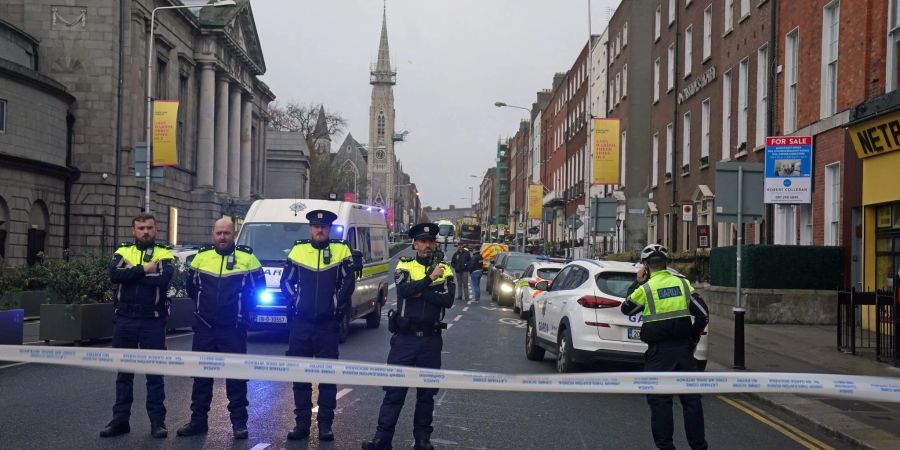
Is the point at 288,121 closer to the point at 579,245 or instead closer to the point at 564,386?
the point at 579,245

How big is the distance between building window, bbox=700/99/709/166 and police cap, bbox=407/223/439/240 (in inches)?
952

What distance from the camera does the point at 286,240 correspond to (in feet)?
51.2

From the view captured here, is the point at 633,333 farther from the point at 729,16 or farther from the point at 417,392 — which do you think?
the point at 729,16

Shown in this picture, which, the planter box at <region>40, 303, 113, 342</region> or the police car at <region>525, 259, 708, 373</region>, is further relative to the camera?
the planter box at <region>40, 303, 113, 342</region>

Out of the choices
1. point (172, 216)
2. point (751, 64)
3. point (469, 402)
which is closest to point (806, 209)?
point (751, 64)

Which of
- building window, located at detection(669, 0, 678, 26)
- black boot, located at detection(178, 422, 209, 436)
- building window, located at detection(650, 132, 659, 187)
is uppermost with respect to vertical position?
building window, located at detection(669, 0, 678, 26)

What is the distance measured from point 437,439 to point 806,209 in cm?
1676

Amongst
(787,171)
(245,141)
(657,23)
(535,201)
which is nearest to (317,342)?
(787,171)

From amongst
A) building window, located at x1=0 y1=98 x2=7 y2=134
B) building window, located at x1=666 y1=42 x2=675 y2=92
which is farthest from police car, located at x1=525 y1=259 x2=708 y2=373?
building window, located at x1=0 y1=98 x2=7 y2=134

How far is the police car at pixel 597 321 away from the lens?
1091 centimetres

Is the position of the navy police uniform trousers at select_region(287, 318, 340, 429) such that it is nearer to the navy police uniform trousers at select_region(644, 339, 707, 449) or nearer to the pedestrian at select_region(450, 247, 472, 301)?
the navy police uniform trousers at select_region(644, 339, 707, 449)

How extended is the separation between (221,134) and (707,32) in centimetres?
3550

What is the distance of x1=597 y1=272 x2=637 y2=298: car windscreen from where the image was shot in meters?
11.2

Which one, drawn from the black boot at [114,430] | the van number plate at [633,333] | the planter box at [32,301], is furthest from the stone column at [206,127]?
the black boot at [114,430]
